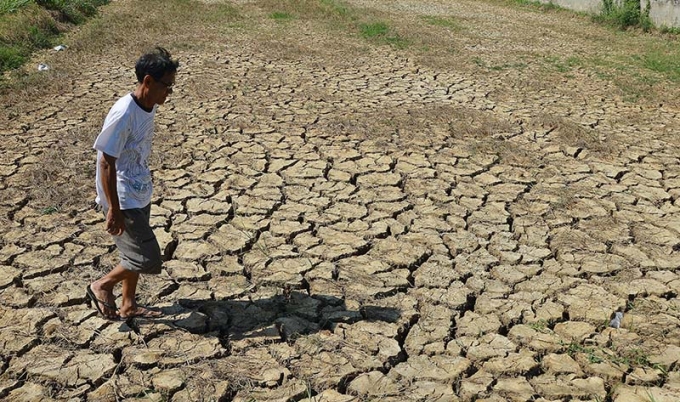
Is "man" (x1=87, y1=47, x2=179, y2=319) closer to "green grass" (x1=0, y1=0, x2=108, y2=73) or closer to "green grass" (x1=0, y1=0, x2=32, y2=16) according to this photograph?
"green grass" (x1=0, y1=0, x2=108, y2=73)

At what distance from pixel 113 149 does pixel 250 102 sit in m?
3.71

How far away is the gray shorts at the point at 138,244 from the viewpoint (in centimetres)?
264

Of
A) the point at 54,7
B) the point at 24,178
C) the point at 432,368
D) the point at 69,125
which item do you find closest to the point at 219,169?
the point at 24,178

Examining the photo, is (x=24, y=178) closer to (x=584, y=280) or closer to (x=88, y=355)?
(x=88, y=355)

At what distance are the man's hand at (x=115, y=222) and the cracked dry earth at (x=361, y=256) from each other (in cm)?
52

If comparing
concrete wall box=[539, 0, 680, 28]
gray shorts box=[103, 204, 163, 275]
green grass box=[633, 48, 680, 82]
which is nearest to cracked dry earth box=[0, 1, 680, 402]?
gray shorts box=[103, 204, 163, 275]

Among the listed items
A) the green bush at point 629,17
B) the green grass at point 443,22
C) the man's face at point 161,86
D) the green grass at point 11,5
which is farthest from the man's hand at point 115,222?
the green bush at point 629,17

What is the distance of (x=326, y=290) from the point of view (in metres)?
3.26

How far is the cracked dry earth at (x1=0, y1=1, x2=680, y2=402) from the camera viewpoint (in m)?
2.68

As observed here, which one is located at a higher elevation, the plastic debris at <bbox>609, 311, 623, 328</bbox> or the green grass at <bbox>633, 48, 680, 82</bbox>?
the green grass at <bbox>633, 48, 680, 82</bbox>

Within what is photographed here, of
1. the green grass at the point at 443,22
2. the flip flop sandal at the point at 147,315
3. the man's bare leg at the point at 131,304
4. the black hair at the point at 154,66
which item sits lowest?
the flip flop sandal at the point at 147,315

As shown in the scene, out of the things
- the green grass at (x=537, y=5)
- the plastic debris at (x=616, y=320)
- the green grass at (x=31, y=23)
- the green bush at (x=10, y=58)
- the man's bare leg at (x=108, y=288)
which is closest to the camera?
the man's bare leg at (x=108, y=288)

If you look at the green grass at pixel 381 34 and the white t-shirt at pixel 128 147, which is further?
the green grass at pixel 381 34

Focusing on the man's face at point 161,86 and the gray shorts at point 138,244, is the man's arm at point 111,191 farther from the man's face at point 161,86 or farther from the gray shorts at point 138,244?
the man's face at point 161,86
